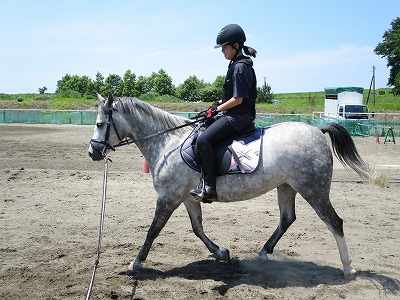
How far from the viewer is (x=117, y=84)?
76875mm

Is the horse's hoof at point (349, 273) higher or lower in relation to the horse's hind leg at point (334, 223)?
lower

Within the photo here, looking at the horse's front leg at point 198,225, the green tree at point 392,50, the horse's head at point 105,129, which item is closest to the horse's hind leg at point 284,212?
the horse's front leg at point 198,225

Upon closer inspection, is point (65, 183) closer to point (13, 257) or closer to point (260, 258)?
point (13, 257)

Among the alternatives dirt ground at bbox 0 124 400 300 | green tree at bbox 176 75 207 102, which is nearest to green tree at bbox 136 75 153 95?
green tree at bbox 176 75 207 102

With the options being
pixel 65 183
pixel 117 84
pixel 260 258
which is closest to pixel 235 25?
pixel 260 258

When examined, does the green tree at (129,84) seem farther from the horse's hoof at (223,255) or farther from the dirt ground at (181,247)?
the horse's hoof at (223,255)

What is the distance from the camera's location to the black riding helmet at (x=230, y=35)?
5156 mm

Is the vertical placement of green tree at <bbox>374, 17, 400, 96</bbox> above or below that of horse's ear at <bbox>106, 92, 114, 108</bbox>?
above

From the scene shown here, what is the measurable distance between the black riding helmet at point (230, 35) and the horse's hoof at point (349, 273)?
318 centimetres

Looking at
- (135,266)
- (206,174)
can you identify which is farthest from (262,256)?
(135,266)

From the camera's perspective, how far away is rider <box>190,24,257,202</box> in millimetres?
5062

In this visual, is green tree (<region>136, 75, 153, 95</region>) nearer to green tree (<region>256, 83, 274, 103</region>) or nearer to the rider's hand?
green tree (<region>256, 83, 274, 103</region>)

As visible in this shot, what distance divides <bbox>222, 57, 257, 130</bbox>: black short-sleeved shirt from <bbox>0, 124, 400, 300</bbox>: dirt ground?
2027 mm

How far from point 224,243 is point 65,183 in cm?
582
